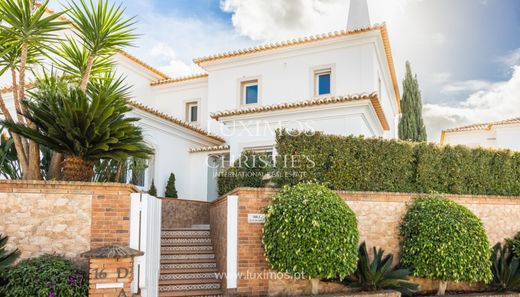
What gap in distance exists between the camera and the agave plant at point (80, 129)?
725 centimetres

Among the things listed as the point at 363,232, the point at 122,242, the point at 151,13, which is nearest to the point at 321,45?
the point at 151,13

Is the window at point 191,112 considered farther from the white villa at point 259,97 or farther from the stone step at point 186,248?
the stone step at point 186,248

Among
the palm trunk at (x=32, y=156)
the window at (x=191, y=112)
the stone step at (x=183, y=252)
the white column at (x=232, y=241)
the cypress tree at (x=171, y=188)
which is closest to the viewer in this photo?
the palm trunk at (x=32, y=156)

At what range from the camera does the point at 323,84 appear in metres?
17.7


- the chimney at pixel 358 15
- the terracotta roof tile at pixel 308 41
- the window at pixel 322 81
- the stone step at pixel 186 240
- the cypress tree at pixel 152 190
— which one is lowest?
the stone step at pixel 186 240

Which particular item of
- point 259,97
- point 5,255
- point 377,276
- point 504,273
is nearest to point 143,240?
point 5,255

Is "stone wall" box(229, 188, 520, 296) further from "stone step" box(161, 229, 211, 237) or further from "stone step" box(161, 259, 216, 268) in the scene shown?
"stone step" box(161, 229, 211, 237)

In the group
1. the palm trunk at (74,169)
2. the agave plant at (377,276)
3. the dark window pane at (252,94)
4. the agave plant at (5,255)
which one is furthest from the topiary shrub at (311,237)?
the dark window pane at (252,94)

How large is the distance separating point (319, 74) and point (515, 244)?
33.5ft

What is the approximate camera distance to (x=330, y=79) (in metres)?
17.4

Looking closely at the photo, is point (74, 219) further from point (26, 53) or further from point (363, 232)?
point (363, 232)

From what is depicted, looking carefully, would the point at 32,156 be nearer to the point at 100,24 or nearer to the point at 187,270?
the point at 100,24

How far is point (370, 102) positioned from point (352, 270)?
22.6 feet

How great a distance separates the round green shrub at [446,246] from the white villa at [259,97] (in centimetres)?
476
